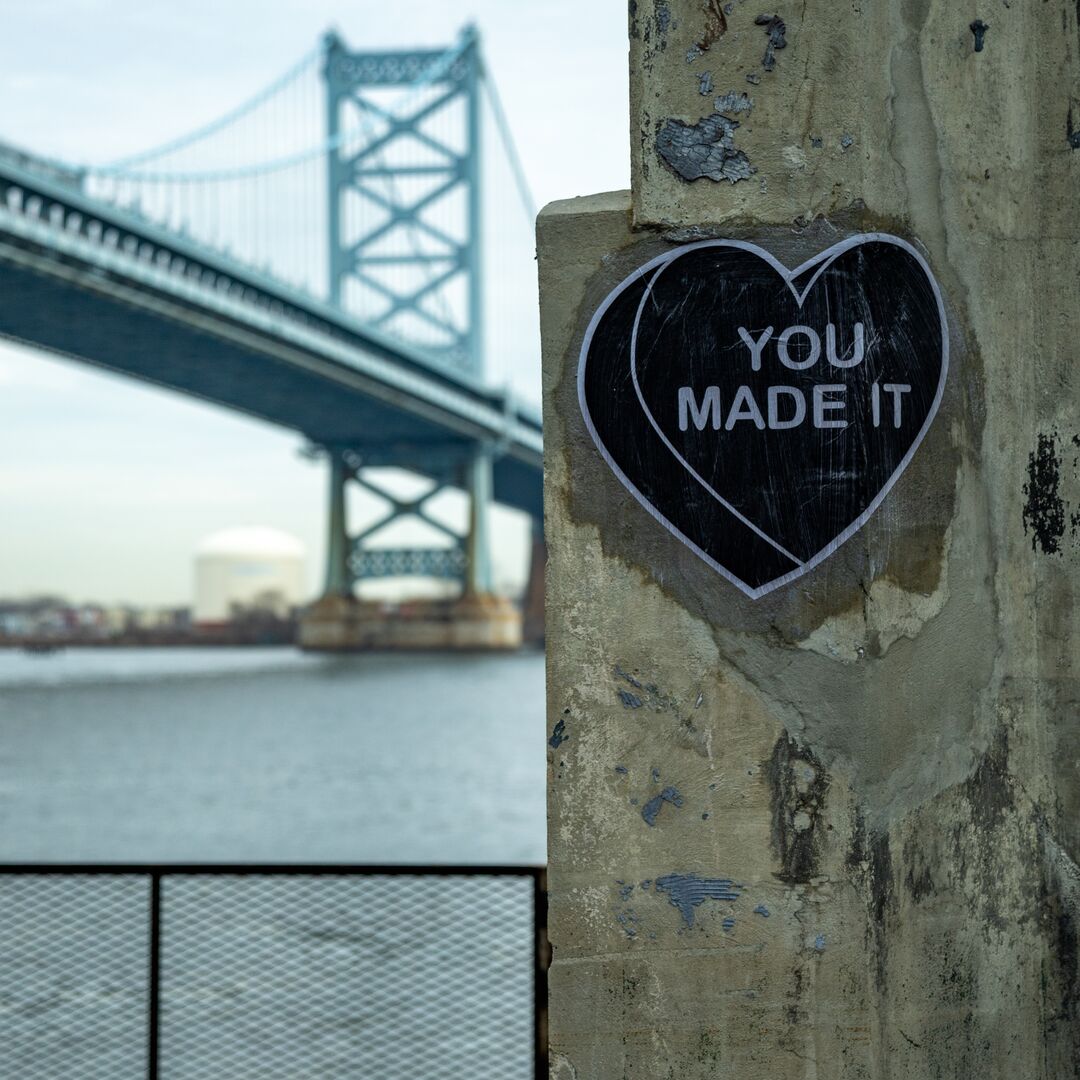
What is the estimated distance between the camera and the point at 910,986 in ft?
5.98

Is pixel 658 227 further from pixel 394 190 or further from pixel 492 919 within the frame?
pixel 394 190

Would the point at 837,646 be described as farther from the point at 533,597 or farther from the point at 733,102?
Result: the point at 533,597

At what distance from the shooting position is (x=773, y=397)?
1872mm

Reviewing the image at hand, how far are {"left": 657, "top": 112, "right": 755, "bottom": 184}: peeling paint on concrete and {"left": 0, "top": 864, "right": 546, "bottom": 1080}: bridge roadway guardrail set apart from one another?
396cm

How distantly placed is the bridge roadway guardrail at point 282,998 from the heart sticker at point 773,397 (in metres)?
3.78

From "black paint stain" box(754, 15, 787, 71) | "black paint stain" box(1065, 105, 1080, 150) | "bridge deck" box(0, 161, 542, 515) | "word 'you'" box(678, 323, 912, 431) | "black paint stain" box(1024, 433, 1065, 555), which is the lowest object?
"black paint stain" box(1024, 433, 1065, 555)

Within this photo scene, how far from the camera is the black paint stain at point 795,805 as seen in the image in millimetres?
1812

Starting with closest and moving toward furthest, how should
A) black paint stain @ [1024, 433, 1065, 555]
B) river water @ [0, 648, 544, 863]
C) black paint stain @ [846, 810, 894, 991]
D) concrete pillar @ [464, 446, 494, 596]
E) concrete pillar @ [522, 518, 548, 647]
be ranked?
1. black paint stain @ [846, 810, 894, 991]
2. black paint stain @ [1024, 433, 1065, 555]
3. river water @ [0, 648, 544, 863]
4. concrete pillar @ [464, 446, 494, 596]
5. concrete pillar @ [522, 518, 548, 647]

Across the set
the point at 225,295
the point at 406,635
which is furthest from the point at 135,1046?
the point at 406,635

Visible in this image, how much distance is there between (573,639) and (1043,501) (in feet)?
2.04

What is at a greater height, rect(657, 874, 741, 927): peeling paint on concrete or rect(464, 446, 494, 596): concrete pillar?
rect(464, 446, 494, 596): concrete pillar

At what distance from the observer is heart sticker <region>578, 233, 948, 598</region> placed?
186 cm

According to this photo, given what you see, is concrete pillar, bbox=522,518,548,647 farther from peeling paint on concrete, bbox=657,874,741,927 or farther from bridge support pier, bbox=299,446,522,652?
peeling paint on concrete, bbox=657,874,741,927

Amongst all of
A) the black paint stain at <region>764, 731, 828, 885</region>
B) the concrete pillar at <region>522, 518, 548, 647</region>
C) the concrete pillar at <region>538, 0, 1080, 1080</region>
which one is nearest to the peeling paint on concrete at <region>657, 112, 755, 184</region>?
the concrete pillar at <region>538, 0, 1080, 1080</region>
